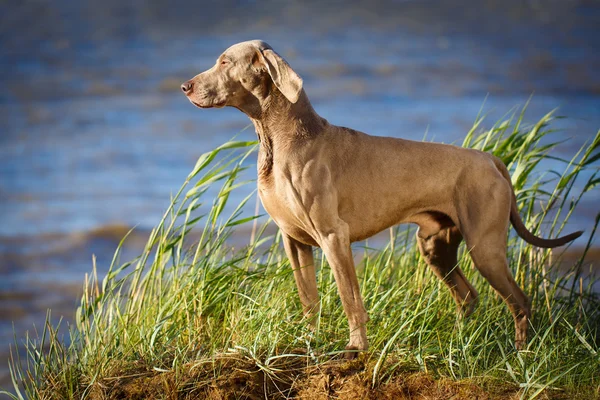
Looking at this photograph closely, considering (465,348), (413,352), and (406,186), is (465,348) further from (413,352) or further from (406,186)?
(406,186)

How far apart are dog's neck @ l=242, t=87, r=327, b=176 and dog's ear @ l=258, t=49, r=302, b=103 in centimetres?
15

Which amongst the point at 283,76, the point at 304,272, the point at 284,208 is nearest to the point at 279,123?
the point at 283,76

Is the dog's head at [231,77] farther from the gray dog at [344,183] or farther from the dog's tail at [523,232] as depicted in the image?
the dog's tail at [523,232]

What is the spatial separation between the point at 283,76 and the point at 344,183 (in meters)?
0.56

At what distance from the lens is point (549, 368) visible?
343 cm

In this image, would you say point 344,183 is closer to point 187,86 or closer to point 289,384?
point 187,86

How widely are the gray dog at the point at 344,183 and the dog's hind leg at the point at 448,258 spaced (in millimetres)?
89

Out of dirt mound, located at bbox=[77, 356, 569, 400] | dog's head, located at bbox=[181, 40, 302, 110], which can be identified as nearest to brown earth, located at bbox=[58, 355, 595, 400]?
dirt mound, located at bbox=[77, 356, 569, 400]

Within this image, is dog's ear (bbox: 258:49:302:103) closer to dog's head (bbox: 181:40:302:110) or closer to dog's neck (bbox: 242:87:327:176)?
dog's head (bbox: 181:40:302:110)

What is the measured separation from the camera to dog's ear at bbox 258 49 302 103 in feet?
10.7

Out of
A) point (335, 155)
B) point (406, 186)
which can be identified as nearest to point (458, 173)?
point (406, 186)

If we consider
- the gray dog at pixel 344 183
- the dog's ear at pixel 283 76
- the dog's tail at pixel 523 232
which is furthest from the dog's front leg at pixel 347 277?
the dog's tail at pixel 523 232

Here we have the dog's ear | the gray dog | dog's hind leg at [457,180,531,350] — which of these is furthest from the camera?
dog's hind leg at [457,180,531,350]

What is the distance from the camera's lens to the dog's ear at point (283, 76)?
327 centimetres
